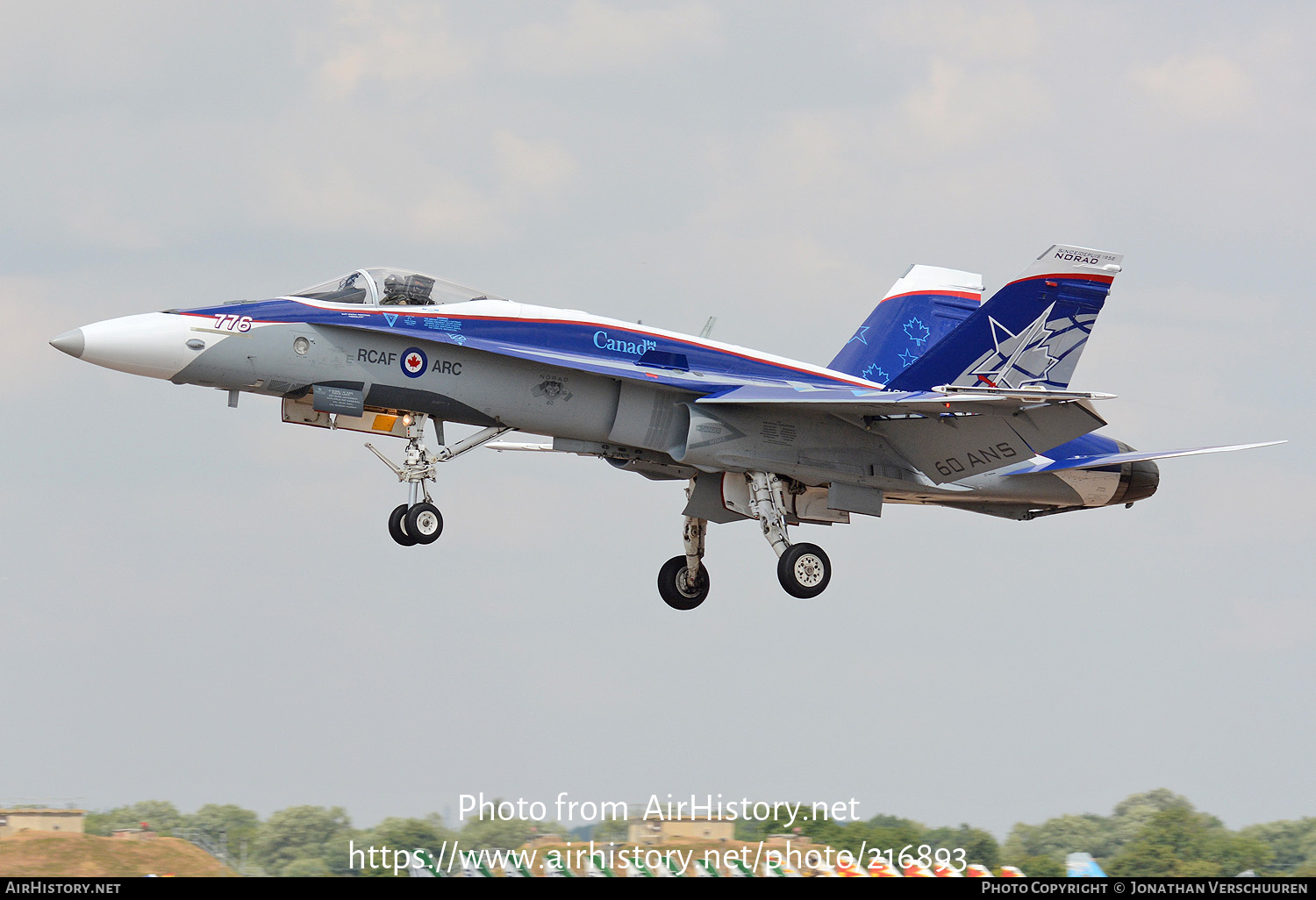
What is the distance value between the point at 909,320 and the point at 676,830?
367 inches

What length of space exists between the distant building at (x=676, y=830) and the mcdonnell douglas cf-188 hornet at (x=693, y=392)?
127 inches

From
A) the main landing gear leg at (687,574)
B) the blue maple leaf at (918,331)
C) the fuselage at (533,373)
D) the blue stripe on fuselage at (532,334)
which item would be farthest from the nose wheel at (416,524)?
the blue maple leaf at (918,331)

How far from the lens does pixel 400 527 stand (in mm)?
17906

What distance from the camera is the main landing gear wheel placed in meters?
17.9

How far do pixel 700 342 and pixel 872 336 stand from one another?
510 centimetres

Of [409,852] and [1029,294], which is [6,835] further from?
[1029,294]

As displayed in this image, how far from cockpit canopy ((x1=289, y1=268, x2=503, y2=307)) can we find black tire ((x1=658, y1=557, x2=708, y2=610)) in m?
5.46

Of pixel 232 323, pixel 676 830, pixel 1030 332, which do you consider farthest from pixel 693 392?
pixel 232 323

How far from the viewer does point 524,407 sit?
61.5 feet

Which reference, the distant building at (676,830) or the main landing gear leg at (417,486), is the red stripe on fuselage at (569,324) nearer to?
the main landing gear leg at (417,486)

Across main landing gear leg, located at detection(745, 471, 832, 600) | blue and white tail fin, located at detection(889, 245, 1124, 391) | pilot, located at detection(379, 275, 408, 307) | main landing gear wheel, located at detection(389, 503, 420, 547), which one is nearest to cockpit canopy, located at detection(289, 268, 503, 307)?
pilot, located at detection(379, 275, 408, 307)

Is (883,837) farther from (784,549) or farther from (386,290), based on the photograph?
(386,290)

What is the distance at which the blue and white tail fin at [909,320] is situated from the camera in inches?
940
